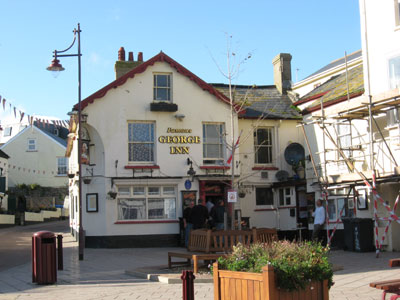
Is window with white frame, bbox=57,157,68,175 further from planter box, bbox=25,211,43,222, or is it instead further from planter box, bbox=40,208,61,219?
planter box, bbox=25,211,43,222

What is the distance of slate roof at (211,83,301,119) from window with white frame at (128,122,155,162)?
4157 millimetres

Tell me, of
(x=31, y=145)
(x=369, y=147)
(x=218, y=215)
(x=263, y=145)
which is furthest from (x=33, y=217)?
(x=369, y=147)

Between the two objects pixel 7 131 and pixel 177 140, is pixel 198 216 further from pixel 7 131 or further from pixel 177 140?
pixel 7 131

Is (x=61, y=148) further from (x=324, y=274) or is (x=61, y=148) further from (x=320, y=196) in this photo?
(x=324, y=274)

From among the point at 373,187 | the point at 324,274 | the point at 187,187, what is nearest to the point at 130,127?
the point at 187,187

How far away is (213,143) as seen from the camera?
80.8 feet

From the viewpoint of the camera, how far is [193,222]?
784 inches

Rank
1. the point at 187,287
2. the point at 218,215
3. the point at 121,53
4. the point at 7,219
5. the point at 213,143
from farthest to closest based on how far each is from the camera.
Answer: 1. the point at 7,219
2. the point at 121,53
3. the point at 213,143
4. the point at 218,215
5. the point at 187,287

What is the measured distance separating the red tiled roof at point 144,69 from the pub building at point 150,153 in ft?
0.13

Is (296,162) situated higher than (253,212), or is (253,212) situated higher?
(296,162)

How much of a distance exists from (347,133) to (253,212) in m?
6.44

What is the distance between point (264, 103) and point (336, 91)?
5677 mm

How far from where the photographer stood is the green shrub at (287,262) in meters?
7.13

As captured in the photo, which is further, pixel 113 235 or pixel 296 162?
pixel 296 162
